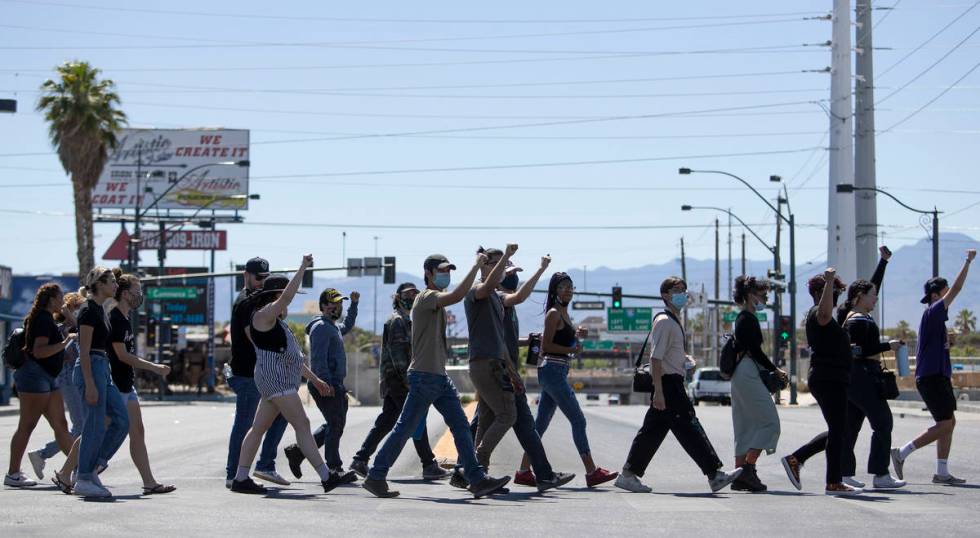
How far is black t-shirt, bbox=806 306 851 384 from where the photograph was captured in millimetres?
11000

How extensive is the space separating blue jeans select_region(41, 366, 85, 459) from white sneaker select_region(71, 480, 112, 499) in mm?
806

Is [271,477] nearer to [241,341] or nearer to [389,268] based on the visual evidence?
[241,341]

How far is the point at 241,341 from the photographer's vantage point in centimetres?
1134

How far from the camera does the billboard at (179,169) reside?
255ft

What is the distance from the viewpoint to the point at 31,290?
5694 centimetres

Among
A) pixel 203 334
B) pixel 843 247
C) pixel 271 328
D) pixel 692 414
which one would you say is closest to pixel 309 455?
pixel 271 328

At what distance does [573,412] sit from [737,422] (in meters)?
1.39

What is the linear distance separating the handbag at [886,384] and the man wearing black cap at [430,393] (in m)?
3.28

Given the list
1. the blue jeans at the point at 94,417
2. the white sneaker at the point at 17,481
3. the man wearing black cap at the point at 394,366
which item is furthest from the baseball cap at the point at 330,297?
the white sneaker at the point at 17,481

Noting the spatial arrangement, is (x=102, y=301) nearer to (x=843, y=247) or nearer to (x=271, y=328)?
(x=271, y=328)

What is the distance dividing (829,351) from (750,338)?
0.62 metres

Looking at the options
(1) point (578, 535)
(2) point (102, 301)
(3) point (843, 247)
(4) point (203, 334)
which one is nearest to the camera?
(1) point (578, 535)

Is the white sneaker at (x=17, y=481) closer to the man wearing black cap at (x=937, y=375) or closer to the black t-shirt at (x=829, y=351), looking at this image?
the black t-shirt at (x=829, y=351)

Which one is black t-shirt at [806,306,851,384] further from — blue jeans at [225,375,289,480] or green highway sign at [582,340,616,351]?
green highway sign at [582,340,616,351]
